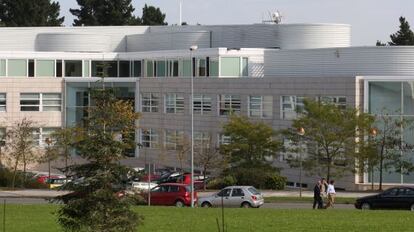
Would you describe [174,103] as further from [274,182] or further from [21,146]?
[274,182]

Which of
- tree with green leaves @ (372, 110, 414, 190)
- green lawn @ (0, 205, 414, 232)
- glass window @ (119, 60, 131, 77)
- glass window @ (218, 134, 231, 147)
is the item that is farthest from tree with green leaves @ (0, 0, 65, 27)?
green lawn @ (0, 205, 414, 232)

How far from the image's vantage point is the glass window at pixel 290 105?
6384 centimetres

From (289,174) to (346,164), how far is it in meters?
7.68

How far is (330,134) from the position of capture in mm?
55375

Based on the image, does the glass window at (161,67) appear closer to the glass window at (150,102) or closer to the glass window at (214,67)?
the glass window at (150,102)

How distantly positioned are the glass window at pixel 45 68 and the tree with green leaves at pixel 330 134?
1198 inches

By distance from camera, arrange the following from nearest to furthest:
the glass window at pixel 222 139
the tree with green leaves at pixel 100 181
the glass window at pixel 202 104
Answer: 1. the tree with green leaves at pixel 100 181
2. the glass window at pixel 222 139
3. the glass window at pixel 202 104

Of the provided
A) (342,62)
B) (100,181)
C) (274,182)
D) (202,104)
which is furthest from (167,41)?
(100,181)

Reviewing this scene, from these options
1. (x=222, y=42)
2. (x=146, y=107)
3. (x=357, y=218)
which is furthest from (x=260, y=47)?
(x=357, y=218)

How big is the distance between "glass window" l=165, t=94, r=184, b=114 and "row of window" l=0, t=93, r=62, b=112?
419 inches

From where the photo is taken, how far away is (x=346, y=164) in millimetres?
57094

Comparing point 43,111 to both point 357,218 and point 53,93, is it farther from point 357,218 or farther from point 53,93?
point 357,218

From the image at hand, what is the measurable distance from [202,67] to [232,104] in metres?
7.09

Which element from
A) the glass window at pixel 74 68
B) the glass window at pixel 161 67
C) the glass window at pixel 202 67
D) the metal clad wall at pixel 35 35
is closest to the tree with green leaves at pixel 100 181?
the glass window at pixel 202 67
